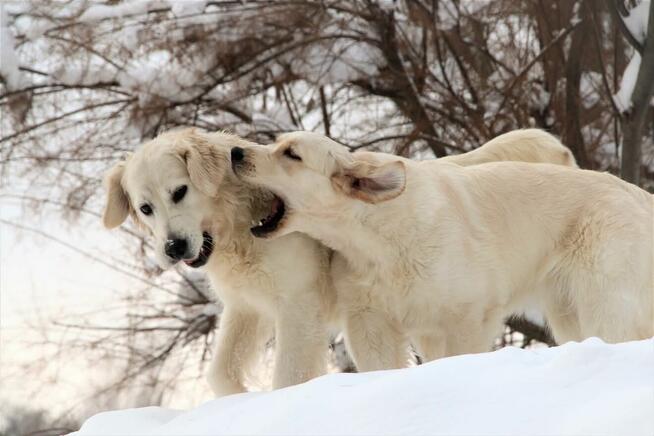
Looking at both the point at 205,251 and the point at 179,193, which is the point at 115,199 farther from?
the point at 205,251

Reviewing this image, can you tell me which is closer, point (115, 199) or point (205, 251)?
point (205, 251)

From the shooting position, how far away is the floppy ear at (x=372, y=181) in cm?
588

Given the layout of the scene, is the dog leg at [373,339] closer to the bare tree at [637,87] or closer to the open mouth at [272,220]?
the open mouth at [272,220]

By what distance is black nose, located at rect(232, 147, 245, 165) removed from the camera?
589 cm

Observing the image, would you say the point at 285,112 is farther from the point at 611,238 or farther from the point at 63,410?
the point at 611,238

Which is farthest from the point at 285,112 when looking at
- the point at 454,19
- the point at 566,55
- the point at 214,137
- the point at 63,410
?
the point at 214,137

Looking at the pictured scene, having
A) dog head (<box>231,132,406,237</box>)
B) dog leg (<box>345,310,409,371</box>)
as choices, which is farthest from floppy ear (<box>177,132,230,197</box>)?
dog leg (<box>345,310,409,371</box>)

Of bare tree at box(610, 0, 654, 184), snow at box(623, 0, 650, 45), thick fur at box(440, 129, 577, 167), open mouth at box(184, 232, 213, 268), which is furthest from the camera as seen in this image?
snow at box(623, 0, 650, 45)

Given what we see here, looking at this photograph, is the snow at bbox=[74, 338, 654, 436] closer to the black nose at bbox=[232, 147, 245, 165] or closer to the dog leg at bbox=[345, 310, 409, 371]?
the dog leg at bbox=[345, 310, 409, 371]

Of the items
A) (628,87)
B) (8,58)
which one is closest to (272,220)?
(628,87)

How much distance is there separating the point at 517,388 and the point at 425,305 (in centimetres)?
211

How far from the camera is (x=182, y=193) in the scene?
19.4ft

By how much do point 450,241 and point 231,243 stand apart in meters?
1.15

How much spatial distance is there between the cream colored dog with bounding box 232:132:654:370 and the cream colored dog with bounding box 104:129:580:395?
118 mm
